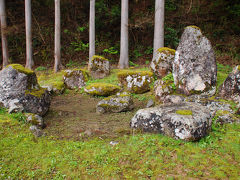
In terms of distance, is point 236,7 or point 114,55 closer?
point 236,7

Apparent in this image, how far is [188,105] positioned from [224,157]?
187cm

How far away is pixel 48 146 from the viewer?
15.6ft

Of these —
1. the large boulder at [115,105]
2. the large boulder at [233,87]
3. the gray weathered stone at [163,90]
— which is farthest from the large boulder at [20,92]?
the large boulder at [233,87]

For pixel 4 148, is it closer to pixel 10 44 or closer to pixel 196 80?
pixel 196 80

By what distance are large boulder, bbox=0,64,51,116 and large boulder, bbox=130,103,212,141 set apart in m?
3.49

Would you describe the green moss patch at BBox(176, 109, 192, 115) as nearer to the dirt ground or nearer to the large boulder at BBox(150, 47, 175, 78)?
the dirt ground

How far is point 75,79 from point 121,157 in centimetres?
798

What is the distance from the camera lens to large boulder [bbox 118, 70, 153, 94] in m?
9.52

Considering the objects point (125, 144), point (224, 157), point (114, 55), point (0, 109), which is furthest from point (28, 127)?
point (114, 55)

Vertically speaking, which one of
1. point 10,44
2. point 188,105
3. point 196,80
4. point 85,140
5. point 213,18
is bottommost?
point 85,140

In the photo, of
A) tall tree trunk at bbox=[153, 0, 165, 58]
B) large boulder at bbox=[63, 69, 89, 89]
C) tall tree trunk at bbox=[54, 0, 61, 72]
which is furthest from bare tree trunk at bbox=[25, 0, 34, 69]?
tall tree trunk at bbox=[153, 0, 165, 58]

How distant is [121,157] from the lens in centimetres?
436

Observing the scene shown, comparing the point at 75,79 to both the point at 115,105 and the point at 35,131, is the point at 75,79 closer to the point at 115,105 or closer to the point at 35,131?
the point at 115,105

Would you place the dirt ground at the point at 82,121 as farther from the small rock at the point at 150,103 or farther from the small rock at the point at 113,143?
the small rock at the point at 113,143
